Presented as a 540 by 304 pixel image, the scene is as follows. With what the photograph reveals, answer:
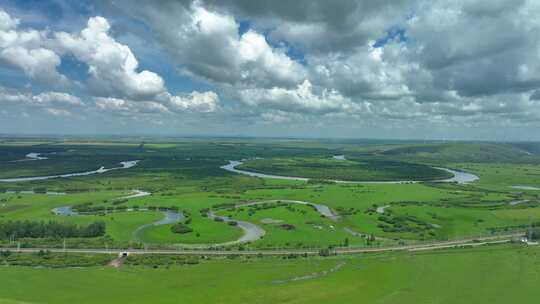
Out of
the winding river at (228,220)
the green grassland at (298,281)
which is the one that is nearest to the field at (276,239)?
the green grassland at (298,281)

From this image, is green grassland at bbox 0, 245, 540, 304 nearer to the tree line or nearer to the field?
the field

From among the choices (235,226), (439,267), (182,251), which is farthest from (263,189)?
(439,267)

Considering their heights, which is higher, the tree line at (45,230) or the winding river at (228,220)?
the tree line at (45,230)

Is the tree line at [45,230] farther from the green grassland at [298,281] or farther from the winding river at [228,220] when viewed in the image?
the green grassland at [298,281]

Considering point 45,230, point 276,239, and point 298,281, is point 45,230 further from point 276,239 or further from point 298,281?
point 298,281

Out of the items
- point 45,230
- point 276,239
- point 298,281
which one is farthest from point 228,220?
point 298,281

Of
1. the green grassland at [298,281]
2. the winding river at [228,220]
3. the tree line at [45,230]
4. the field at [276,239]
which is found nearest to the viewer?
the green grassland at [298,281]

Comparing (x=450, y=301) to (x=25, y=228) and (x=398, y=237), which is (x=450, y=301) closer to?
(x=398, y=237)

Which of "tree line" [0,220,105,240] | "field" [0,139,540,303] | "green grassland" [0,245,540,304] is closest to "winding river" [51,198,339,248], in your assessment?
"field" [0,139,540,303]
